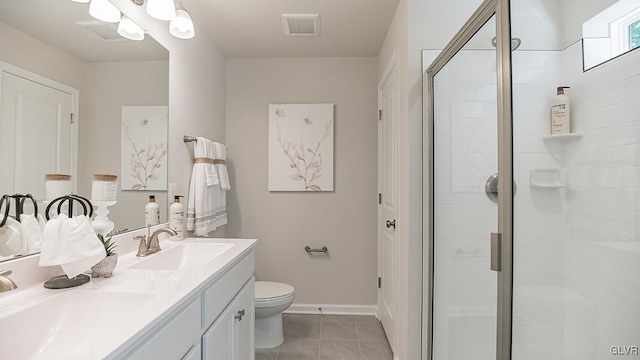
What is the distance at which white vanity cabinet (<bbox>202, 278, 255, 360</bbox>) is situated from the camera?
3.66 feet

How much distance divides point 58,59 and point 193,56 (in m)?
1.13

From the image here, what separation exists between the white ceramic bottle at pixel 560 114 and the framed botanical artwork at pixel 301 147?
1.84 meters

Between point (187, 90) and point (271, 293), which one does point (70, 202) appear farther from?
point (271, 293)

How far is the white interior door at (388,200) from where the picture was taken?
2049 mm

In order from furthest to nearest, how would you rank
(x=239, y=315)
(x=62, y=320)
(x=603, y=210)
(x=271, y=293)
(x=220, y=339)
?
(x=271, y=293), (x=239, y=315), (x=220, y=339), (x=603, y=210), (x=62, y=320)

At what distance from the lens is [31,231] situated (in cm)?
96

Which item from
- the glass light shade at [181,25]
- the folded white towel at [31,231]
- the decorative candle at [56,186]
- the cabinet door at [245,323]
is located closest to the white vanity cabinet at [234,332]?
the cabinet door at [245,323]

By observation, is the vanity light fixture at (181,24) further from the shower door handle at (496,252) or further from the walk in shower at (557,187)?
the shower door handle at (496,252)

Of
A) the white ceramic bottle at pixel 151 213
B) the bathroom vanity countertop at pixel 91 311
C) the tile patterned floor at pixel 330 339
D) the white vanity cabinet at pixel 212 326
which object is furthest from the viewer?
the tile patterned floor at pixel 330 339

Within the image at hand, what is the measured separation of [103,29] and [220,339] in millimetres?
1429

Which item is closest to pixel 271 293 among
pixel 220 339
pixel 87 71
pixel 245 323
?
pixel 245 323

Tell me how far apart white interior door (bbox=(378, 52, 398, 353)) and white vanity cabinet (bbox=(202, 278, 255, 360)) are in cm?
98

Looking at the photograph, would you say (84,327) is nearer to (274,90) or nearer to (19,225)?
(19,225)

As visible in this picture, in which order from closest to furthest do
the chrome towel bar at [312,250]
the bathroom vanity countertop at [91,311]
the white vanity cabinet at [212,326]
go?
1. the bathroom vanity countertop at [91,311]
2. the white vanity cabinet at [212,326]
3. the chrome towel bar at [312,250]
